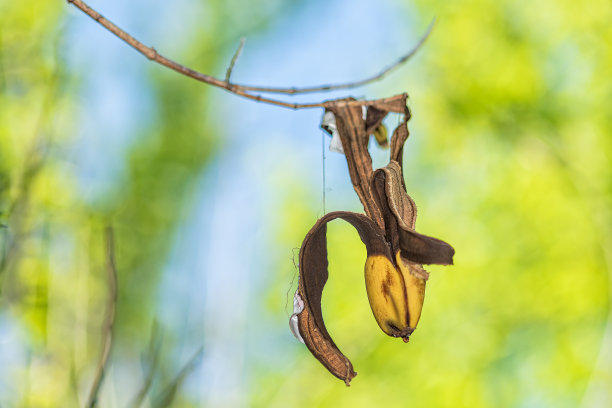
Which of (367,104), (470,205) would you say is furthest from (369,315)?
(367,104)

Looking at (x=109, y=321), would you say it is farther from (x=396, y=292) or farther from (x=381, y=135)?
(x=381, y=135)

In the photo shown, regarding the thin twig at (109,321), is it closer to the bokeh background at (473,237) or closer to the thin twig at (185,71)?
the thin twig at (185,71)

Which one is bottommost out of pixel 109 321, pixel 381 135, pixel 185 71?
pixel 109 321

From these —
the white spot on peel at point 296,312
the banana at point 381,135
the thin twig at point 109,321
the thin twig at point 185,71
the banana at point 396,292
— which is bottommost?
the thin twig at point 109,321

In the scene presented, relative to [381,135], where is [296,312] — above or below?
below

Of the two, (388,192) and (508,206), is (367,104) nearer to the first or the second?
(388,192)

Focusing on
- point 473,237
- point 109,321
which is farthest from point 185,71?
point 473,237

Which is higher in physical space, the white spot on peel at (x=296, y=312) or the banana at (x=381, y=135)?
the banana at (x=381, y=135)

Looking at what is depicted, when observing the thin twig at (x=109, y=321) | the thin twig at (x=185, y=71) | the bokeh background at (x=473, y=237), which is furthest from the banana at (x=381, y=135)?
the bokeh background at (x=473, y=237)

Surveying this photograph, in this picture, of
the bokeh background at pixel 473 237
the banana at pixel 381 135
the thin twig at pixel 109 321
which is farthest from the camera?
the bokeh background at pixel 473 237
